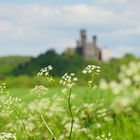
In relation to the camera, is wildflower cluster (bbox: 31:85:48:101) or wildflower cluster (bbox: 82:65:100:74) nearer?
wildflower cluster (bbox: 82:65:100:74)

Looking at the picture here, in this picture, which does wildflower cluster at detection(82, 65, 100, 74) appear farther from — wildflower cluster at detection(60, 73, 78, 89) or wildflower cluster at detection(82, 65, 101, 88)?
wildflower cluster at detection(60, 73, 78, 89)

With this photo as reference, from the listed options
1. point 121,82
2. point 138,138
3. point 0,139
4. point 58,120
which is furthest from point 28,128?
point 121,82

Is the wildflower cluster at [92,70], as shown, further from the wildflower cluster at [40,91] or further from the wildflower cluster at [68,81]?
Result: the wildflower cluster at [40,91]

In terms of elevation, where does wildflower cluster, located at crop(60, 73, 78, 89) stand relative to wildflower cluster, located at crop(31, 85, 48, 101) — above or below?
above

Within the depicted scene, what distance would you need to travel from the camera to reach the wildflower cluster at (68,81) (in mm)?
5609

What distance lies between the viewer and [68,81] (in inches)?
225

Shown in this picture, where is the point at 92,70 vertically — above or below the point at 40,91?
above

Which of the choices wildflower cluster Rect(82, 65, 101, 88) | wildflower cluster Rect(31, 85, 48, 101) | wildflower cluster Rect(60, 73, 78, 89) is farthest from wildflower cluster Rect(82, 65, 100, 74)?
wildflower cluster Rect(31, 85, 48, 101)

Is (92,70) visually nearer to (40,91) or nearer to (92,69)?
(92,69)

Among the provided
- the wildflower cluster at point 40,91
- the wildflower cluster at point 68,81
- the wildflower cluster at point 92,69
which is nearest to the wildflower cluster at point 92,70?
the wildflower cluster at point 92,69

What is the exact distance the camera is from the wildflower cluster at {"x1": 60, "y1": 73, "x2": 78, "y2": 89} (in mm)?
5609

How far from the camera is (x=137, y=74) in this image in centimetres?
478

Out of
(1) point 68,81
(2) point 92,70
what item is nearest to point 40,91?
(1) point 68,81

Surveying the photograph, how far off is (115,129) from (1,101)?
238 inches
